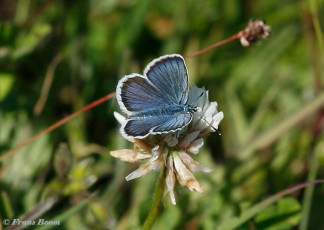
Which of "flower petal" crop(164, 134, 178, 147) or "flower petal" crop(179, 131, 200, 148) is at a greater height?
"flower petal" crop(164, 134, 178, 147)

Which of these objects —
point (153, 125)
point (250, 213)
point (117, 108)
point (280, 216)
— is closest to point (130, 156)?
point (153, 125)

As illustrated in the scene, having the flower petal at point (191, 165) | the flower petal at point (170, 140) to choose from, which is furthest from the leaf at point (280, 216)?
the flower petal at point (170, 140)

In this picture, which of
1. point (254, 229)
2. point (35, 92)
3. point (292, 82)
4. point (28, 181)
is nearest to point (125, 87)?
point (254, 229)

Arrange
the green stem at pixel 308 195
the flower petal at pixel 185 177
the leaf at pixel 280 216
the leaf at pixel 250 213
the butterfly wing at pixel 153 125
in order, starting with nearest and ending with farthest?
the butterfly wing at pixel 153 125 < the flower petal at pixel 185 177 < the leaf at pixel 250 213 < the leaf at pixel 280 216 < the green stem at pixel 308 195

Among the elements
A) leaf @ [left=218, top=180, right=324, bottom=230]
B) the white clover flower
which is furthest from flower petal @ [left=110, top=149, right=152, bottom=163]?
leaf @ [left=218, top=180, right=324, bottom=230]

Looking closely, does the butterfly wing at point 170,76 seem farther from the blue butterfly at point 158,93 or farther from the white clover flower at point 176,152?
the white clover flower at point 176,152

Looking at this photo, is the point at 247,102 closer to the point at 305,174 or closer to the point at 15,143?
the point at 305,174

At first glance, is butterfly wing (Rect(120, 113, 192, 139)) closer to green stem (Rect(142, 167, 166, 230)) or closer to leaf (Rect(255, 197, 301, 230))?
green stem (Rect(142, 167, 166, 230))
